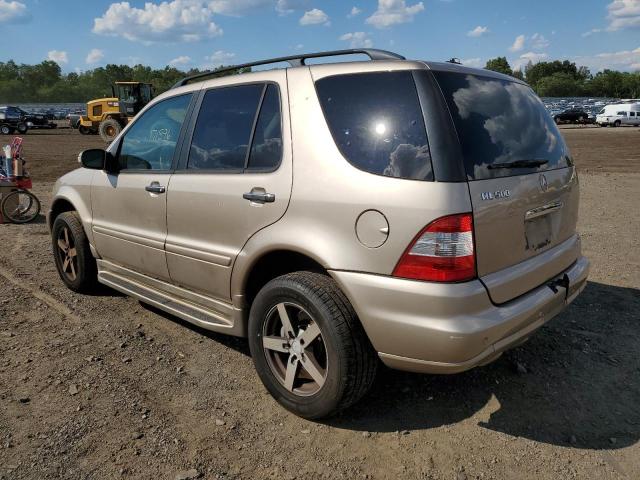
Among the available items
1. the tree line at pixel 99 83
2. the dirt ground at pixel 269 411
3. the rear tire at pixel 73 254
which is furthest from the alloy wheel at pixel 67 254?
the tree line at pixel 99 83

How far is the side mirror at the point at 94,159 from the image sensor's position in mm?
4164

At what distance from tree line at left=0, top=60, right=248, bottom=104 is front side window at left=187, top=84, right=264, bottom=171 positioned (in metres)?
117

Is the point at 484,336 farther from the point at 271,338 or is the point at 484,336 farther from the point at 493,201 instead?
the point at 271,338

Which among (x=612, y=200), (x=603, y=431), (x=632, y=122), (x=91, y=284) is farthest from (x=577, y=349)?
(x=632, y=122)

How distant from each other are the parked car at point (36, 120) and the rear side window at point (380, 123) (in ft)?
127

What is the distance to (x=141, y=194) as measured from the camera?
380cm

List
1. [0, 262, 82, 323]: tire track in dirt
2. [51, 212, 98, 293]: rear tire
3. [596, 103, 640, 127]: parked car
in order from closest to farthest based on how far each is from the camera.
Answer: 1. [0, 262, 82, 323]: tire track in dirt
2. [51, 212, 98, 293]: rear tire
3. [596, 103, 640, 127]: parked car

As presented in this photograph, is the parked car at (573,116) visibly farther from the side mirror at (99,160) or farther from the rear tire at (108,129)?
the side mirror at (99,160)

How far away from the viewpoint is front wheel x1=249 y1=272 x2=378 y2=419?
2609mm

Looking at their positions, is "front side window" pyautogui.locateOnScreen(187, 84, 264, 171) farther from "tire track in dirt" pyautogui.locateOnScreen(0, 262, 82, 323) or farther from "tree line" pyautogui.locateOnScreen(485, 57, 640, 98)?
"tree line" pyautogui.locateOnScreen(485, 57, 640, 98)

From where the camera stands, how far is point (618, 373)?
339cm

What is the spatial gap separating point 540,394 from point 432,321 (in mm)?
1274

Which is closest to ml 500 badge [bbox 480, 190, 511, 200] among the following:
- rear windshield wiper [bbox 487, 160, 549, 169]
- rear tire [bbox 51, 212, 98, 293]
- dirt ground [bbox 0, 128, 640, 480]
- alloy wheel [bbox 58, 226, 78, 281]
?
rear windshield wiper [bbox 487, 160, 549, 169]

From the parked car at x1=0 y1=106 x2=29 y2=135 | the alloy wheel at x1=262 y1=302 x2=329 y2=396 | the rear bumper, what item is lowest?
the alloy wheel at x1=262 y1=302 x2=329 y2=396
